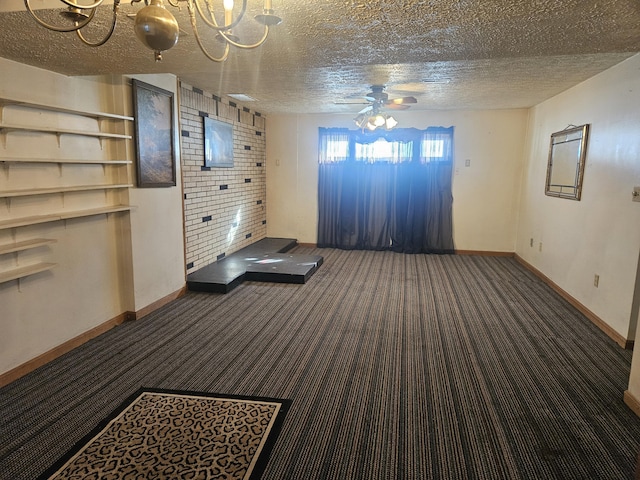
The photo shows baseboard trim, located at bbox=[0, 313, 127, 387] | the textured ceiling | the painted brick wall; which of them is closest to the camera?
the textured ceiling

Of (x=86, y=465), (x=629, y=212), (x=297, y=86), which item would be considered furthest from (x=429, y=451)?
(x=297, y=86)

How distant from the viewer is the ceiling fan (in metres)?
4.56

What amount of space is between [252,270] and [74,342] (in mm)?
2143

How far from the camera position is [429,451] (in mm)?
1973

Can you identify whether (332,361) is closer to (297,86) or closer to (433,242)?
(297,86)

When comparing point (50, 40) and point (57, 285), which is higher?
point (50, 40)

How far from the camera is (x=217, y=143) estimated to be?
205 inches

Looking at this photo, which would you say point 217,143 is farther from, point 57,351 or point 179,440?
point 179,440

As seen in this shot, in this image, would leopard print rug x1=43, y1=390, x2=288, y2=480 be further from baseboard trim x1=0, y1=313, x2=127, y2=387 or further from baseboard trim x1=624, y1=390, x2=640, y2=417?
baseboard trim x1=624, y1=390, x2=640, y2=417

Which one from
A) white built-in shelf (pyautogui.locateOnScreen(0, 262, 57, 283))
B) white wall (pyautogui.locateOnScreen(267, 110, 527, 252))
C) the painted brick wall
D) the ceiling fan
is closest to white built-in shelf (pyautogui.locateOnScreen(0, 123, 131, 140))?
white built-in shelf (pyautogui.locateOnScreen(0, 262, 57, 283))

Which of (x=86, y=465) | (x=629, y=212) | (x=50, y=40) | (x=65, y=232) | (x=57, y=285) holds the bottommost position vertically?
(x=86, y=465)

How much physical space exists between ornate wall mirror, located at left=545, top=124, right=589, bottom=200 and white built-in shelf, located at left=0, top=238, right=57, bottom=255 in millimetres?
4753

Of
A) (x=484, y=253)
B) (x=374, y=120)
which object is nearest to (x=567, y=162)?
(x=374, y=120)

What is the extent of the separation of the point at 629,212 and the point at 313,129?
4833 millimetres
